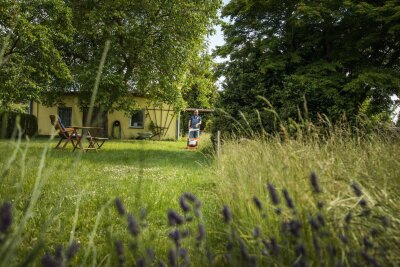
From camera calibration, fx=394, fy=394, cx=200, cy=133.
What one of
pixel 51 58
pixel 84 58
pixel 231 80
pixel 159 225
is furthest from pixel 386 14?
pixel 84 58

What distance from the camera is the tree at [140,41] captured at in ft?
70.6

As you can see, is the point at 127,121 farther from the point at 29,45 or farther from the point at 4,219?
the point at 4,219

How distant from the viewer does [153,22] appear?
74.0 ft

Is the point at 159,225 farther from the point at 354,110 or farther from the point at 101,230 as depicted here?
the point at 354,110

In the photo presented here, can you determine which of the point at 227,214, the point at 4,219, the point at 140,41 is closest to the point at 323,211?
the point at 227,214

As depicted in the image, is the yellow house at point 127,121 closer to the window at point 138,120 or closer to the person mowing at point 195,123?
the window at point 138,120

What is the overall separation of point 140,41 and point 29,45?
261 inches

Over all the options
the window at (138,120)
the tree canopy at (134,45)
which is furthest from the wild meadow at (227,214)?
the window at (138,120)

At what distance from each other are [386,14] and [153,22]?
13.8 metres

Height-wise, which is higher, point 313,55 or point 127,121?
point 313,55

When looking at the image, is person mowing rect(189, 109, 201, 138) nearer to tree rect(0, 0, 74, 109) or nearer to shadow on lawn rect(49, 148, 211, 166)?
shadow on lawn rect(49, 148, 211, 166)

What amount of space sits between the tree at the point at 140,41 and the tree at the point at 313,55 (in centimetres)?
646

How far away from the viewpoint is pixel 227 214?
170cm

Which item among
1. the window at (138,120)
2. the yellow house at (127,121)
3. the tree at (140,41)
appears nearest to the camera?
the tree at (140,41)
